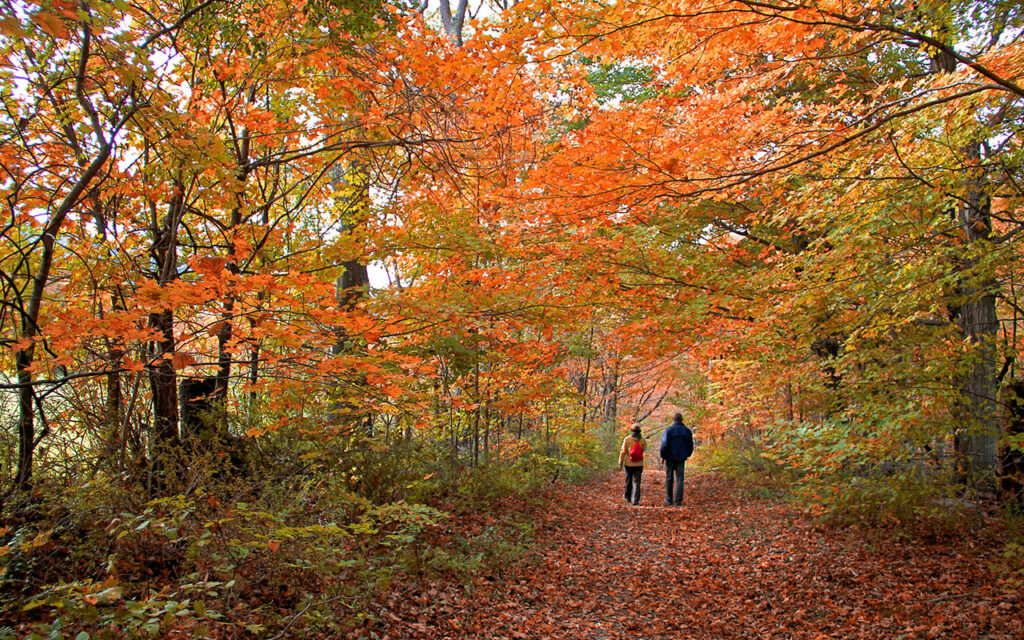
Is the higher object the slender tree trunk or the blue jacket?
the slender tree trunk

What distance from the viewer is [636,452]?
36.0 feet

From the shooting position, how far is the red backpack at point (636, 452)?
11.0 metres

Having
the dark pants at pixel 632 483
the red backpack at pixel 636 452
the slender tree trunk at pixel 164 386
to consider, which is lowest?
the dark pants at pixel 632 483

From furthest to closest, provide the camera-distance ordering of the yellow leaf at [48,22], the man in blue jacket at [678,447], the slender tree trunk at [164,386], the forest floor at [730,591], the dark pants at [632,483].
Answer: the dark pants at [632,483]
the man in blue jacket at [678,447]
the slender tree trunk at [164,386]
the forest floor at [730,591]
the yellow leaf at [48,22]

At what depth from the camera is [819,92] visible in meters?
9.34

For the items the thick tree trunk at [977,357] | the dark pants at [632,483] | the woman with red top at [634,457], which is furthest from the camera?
the dark pants at [632,483]

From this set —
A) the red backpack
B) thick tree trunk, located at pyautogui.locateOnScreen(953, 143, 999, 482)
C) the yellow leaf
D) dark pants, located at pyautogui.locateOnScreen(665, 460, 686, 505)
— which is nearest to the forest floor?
thick tree trunk, located at pyautogui.locateOnScreen(953, 143, 999, 482)

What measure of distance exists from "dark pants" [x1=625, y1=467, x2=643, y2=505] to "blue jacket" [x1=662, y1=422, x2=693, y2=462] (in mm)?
704

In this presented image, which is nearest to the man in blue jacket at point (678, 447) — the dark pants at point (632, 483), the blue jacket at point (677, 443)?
the blue jacket at point (677, 443)

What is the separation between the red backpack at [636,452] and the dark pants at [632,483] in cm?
25

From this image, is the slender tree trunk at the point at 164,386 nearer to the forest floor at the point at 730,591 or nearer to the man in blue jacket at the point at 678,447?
the forest floor at the point at 730,591

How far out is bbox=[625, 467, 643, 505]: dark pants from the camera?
11.1 m

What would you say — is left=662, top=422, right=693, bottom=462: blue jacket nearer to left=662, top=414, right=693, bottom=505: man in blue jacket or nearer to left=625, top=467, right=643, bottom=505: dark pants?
left=662, top=414, right=693, bottom=505: man in blue jacket

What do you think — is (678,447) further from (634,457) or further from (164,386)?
(164,386)
